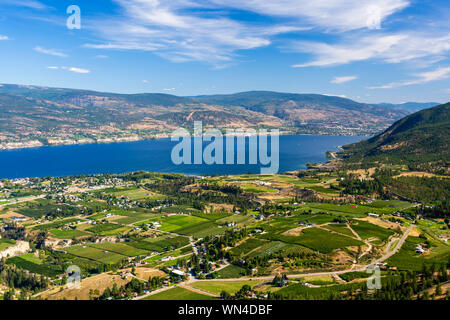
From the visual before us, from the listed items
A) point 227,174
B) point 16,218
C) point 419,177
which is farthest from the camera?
point 227,174

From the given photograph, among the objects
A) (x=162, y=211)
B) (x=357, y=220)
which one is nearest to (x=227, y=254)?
(x=357, y=220)

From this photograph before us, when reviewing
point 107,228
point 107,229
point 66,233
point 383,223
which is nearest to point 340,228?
point 383,223

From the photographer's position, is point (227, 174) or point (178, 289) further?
point (227, 174)

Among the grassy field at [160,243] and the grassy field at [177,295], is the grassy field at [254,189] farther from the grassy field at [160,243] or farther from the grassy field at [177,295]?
the grassy field at [177,295]

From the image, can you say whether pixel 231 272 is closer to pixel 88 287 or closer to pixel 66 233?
pixel 88 287

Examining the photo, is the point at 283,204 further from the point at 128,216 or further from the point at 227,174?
the point at 227,174

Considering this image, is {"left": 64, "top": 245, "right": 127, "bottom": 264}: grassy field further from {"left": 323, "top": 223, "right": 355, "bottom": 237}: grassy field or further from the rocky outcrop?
{"left": 323, "top": 223, "right": 355, "bottom": 237}: grassy field

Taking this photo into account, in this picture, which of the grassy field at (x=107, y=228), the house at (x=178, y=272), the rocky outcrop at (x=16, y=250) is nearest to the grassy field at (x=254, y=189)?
the grassy field at (x=107, y=228)
